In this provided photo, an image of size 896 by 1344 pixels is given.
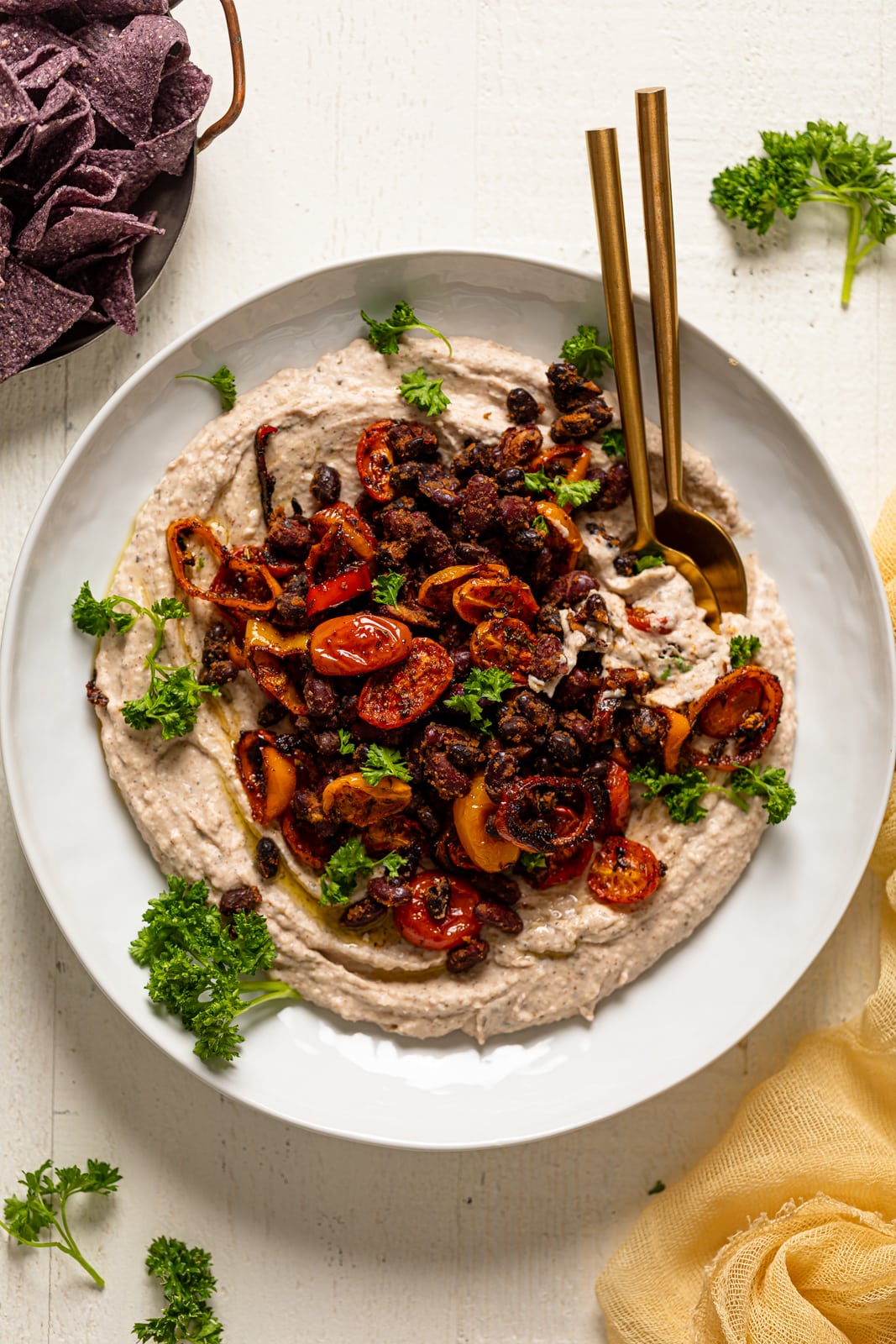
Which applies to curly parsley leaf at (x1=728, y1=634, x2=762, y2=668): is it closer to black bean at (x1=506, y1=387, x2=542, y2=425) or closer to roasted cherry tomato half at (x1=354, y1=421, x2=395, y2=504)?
black bean at (x1=506, y1=387, x2=542, y2=425)

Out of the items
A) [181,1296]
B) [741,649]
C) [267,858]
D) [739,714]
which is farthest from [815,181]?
[181,1296]

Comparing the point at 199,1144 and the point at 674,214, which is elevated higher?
the point at 674,214

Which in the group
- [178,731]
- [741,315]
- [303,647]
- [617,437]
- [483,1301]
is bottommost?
[483,1301]

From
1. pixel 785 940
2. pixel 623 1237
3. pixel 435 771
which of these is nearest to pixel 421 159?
pixel 435 771

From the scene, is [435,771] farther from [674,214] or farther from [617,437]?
[674,214]

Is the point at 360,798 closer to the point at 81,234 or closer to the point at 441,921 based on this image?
the point at 441,921

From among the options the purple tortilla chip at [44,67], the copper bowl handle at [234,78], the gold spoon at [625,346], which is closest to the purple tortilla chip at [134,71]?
the purple tortilla chip at [44,67]

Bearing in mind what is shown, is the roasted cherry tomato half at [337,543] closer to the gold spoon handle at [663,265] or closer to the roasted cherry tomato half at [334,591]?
the roasted cherry tomato half at [334,591]
